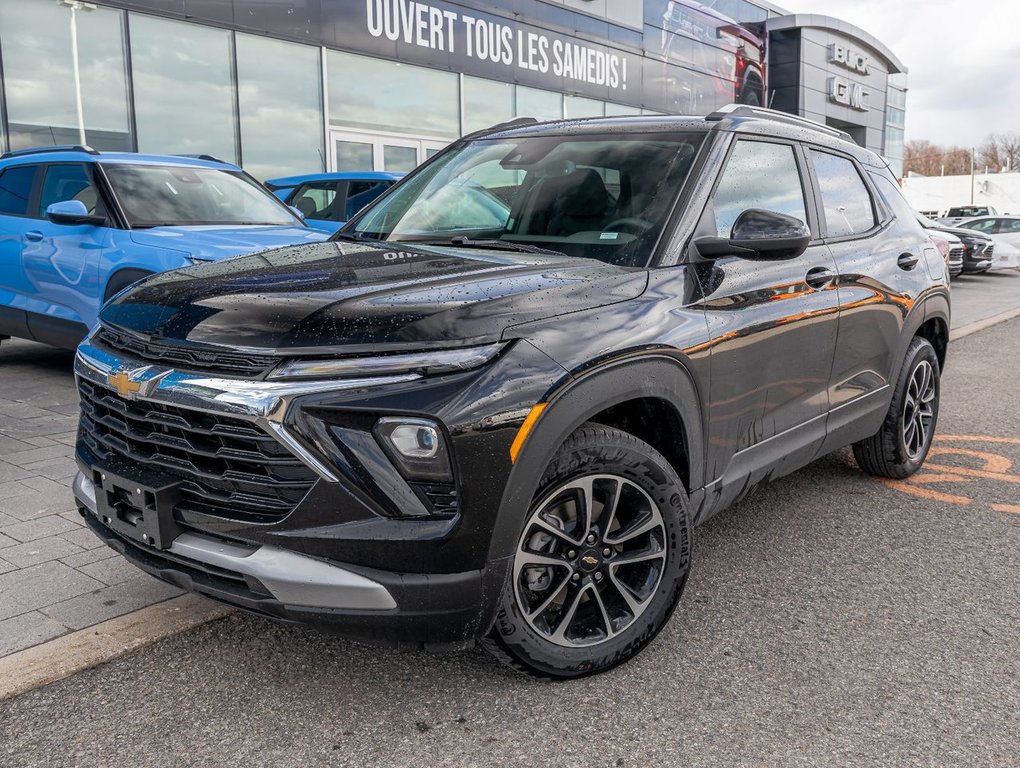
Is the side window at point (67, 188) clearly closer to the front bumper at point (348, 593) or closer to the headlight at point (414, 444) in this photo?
the front bumper at point (348, 593)

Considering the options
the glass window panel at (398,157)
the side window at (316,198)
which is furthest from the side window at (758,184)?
the glass window panel at (398,157)

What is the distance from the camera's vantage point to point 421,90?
19.2 metres

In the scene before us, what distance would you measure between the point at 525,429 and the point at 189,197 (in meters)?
5.83

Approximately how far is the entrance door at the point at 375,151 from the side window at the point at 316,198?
599 centimetres

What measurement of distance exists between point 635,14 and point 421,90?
8.48m

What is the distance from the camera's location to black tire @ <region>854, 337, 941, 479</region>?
4891 mm

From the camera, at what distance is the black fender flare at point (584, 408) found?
8.40 feet

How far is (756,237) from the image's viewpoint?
3.21 meters

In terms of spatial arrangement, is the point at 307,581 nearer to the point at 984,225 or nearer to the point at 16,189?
the point at 16,189

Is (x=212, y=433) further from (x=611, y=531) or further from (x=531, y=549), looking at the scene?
(x=611, y=531)

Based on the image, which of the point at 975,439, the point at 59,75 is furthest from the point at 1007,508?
the point at 59,75

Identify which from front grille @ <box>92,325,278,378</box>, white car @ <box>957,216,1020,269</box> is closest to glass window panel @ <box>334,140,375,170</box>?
white car @ <box>957,216,1020,269</box>

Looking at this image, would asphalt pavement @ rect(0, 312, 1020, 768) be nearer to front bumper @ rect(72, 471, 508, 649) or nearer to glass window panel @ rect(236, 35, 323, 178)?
front bumper @ rect(72, 471, 508, 649)

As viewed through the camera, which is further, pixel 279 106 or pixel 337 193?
pixel 279 106
